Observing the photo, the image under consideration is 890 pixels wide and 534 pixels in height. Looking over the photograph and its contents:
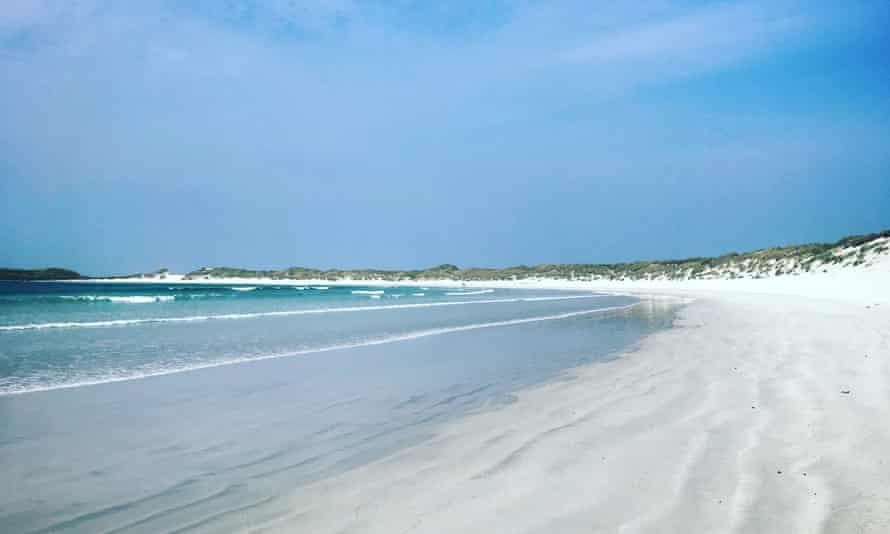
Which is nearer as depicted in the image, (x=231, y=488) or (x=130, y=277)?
(x=231, y=488)

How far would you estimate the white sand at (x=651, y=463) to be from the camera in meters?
3.54

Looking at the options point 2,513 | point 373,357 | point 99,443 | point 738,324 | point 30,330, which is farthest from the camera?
point 30,330

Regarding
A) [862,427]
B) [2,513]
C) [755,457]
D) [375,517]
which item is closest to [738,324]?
[862,427]

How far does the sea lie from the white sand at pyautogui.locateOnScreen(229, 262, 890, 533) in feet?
1.70

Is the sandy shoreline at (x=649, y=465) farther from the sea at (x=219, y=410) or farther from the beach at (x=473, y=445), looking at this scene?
the sea at (x=219, y=410)

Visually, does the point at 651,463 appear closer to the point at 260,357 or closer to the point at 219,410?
the point at 219,410

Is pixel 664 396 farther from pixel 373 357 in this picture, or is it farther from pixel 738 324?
pixel 738 324

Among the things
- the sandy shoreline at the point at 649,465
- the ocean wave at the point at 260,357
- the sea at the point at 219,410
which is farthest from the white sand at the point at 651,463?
the ocean wave at the point at 260,357

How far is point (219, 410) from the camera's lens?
7199mm

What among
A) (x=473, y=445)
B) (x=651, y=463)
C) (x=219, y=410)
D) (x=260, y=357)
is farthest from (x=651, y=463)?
(x=260, y=357)

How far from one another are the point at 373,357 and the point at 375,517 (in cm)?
829

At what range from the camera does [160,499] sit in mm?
4203

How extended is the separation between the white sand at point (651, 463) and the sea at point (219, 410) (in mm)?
518

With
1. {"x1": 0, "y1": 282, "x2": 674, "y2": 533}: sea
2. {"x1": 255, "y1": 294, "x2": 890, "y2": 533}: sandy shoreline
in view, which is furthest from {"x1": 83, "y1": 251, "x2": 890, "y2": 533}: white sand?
{"x1": 0, "y1": 282, "x2": 674, "y2": 533}: sea
